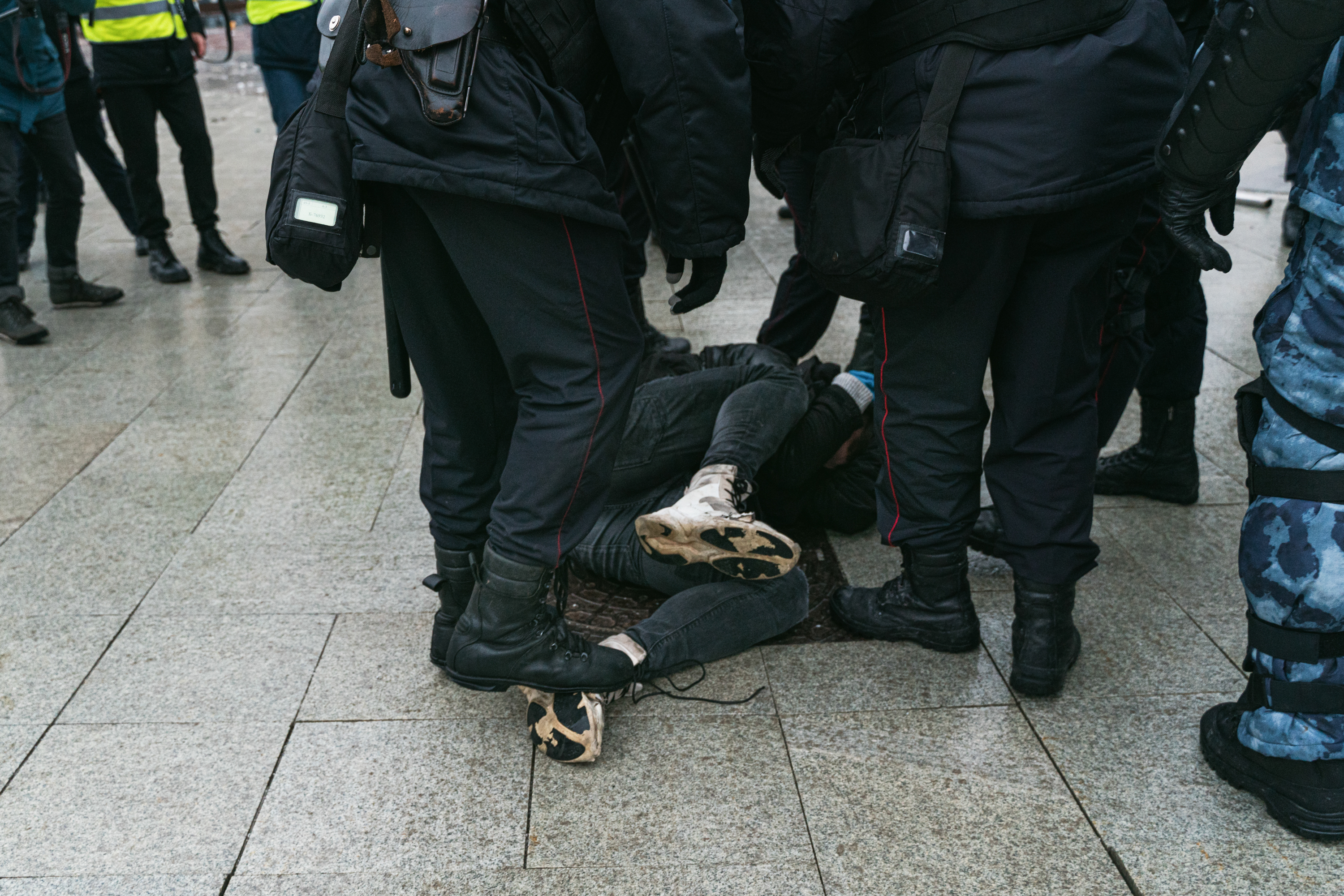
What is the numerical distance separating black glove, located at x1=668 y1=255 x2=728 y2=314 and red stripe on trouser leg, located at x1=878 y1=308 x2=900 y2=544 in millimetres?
377

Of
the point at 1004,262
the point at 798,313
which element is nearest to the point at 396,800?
the point at 1004,262

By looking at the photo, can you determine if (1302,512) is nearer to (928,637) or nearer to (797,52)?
(928,637)

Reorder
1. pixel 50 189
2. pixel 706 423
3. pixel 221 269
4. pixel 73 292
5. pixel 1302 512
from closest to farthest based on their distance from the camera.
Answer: pixel 1302 512
pixel 706 423
pixel 50 189
pixel 73 292
pixel 221 269

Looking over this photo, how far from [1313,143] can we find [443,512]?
187cm

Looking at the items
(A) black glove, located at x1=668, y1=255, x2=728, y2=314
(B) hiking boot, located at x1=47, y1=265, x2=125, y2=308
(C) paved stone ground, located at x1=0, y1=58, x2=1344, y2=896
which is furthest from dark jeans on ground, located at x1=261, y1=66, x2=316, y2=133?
(A) black glove, located at x1=668, y1=255, x2=728, y2=314

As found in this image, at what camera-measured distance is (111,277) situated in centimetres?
627

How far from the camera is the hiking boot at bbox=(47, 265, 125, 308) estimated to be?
565cm

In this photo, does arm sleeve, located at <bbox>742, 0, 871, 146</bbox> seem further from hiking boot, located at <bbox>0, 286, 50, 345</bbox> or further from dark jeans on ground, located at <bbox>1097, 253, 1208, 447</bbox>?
hiking boot, located at <bbox>0, 286, 50, 345</bbox>

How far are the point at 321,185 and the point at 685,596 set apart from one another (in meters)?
1.28

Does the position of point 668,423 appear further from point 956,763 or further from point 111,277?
point 111,277

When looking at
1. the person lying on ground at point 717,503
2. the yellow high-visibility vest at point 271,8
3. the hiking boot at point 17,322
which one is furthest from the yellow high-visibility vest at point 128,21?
the person lying on ground at point 717,503

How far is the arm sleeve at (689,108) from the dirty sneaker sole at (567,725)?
38.0 inches

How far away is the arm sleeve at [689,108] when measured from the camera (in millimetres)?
2090

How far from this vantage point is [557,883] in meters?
2.04
